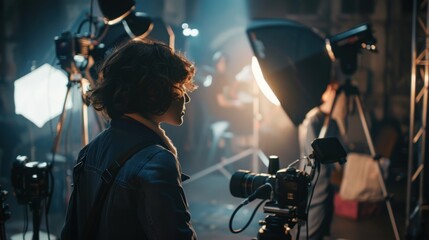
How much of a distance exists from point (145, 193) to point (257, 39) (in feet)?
7.47

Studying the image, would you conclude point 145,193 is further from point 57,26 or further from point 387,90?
point 387,90

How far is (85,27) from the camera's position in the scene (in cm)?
612

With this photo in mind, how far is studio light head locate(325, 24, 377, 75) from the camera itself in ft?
10.7

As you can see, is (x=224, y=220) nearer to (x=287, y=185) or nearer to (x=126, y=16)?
(x=126, y=16)

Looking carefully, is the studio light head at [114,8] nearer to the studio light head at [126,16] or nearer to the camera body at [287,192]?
the studio light head at [126,16]

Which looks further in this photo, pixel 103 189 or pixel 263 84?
pixel 263 84

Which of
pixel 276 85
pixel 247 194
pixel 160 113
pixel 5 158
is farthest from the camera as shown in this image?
pixel 5 158

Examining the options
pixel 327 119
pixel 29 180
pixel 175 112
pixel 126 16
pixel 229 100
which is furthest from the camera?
pixel 229 100

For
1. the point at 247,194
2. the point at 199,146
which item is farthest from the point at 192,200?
the point at 247,194

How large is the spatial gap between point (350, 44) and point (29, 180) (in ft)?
7.18

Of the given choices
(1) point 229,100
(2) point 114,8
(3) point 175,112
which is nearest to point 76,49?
(2) point 114,8

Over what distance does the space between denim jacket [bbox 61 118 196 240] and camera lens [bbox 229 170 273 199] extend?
499mm

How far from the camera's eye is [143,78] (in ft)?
4.58

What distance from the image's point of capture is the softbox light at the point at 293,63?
10.7 ft
